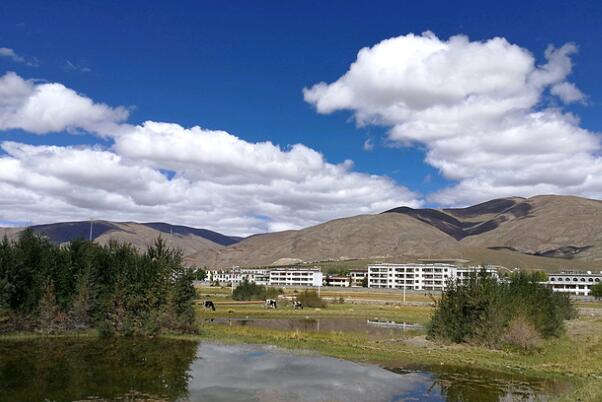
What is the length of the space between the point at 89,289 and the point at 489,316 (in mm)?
29163

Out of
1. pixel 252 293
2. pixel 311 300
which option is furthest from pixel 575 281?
pixel 311 300

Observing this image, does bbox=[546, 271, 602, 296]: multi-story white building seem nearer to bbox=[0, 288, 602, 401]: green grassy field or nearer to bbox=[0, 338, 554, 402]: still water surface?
bbox=[0, 288, 602, 401]: green grassy field

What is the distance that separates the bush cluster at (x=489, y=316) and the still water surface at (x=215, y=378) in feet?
36.0

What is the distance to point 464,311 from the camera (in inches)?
1656

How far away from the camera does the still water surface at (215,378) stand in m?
21.3

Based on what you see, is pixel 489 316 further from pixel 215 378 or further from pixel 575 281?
pixel 575 281

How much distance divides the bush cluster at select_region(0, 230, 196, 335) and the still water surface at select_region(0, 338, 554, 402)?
5502 millimetres

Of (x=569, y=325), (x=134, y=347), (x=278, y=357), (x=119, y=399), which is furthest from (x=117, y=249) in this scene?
(x=569, y=325)

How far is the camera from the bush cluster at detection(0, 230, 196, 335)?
38.9 m

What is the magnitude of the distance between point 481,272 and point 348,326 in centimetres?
1919

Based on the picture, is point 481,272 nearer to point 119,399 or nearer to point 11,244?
point 119,399

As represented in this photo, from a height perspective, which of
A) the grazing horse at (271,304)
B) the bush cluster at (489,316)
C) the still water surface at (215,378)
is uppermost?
the bush cluster at (489,316)

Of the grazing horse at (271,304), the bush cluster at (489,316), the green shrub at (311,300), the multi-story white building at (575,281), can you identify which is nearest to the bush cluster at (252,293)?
the green shrub at (311,300)

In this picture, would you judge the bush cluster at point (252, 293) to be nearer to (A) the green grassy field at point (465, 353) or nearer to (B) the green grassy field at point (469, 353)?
(A) the green grassy field at point (465, 353)
